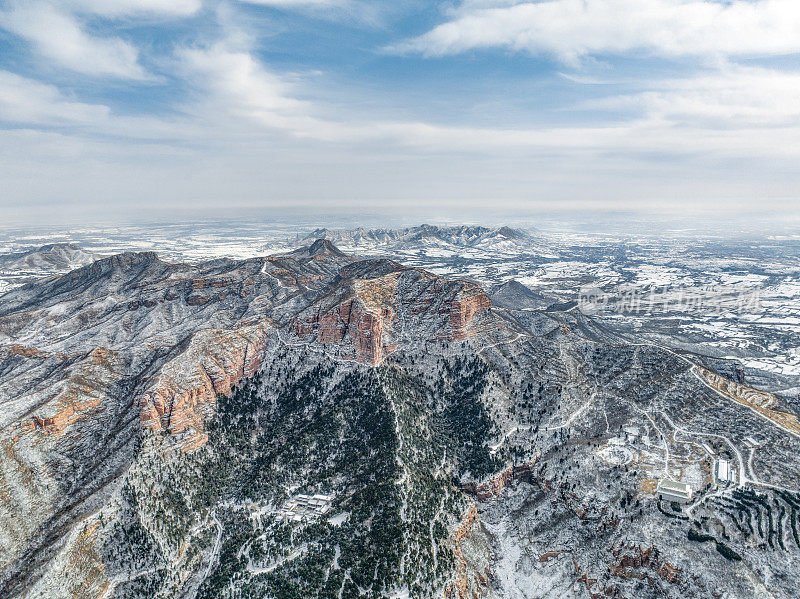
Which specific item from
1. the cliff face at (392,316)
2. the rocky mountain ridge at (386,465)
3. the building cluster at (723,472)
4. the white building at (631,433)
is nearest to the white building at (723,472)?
the building cluster at (723,472)

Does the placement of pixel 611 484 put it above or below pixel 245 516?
above

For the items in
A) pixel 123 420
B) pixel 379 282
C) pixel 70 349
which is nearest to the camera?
pixel 123 420

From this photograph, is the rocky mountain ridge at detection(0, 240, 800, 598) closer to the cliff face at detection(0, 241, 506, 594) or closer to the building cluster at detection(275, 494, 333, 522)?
the cliff face at detection(0, 241, 506, 594)

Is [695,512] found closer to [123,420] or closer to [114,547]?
[114,547]

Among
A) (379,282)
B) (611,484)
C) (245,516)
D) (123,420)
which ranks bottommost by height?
(245,516)

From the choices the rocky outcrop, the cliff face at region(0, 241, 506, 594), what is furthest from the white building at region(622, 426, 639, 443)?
the rocky outcrop

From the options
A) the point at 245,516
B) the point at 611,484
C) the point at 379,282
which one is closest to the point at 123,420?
the point at 245,516
